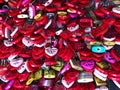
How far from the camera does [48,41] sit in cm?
95

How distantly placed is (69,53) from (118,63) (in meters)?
0.18

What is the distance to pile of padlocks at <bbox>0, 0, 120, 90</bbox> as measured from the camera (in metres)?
0.89

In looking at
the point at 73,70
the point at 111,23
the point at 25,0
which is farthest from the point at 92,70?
the point at 25,0

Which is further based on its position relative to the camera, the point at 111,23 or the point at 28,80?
the point at 28,80

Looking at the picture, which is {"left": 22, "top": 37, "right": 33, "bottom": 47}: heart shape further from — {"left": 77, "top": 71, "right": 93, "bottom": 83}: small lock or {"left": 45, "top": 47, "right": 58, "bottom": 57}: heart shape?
{"left": 77, "top": 71, "right": 93, "bottom": 83}: small lock

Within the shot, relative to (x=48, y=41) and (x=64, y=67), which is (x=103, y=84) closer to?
(x=64, y=67)

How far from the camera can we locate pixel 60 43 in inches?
36.8

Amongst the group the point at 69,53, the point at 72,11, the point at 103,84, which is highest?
the point at 72,11

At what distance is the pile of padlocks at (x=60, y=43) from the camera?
89 cm

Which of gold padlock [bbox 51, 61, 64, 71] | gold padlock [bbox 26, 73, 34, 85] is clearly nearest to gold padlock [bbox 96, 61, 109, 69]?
gold padlock [bbox 51, 61, 64, 71]

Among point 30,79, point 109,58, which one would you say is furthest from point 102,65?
point 30,79

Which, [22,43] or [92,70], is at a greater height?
[22,43]

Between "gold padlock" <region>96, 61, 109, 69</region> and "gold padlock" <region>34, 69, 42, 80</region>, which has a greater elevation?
"gold padlock" <region>96, 61, 109, 69</region>

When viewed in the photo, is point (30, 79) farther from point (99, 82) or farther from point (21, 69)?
point (99, 82)
